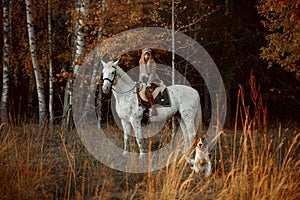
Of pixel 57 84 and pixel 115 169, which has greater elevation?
pixel 57 84

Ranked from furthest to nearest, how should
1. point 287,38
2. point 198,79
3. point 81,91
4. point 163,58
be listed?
1. point 198,79
2. point 163,58
3. point 81,91
4. point 287,38

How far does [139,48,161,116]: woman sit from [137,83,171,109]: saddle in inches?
2.8

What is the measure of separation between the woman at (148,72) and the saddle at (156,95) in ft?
0.24

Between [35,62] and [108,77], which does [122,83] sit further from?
[35,62]

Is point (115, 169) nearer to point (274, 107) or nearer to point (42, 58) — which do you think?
point (42, 58)

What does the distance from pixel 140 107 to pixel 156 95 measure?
41cm

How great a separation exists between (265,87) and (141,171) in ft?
46.6

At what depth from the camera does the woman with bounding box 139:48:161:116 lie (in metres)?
7.83

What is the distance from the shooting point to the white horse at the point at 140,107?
795cm

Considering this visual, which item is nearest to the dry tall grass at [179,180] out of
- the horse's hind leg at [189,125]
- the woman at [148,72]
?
the horse's hind leg at [189,125]

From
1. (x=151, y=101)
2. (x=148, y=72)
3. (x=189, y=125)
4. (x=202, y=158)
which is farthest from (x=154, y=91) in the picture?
(x=202, y=158)

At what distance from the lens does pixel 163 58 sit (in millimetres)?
16250

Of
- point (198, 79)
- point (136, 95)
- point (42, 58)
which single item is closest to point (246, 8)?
point (198, 79)

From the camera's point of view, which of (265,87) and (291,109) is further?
(291,109)
